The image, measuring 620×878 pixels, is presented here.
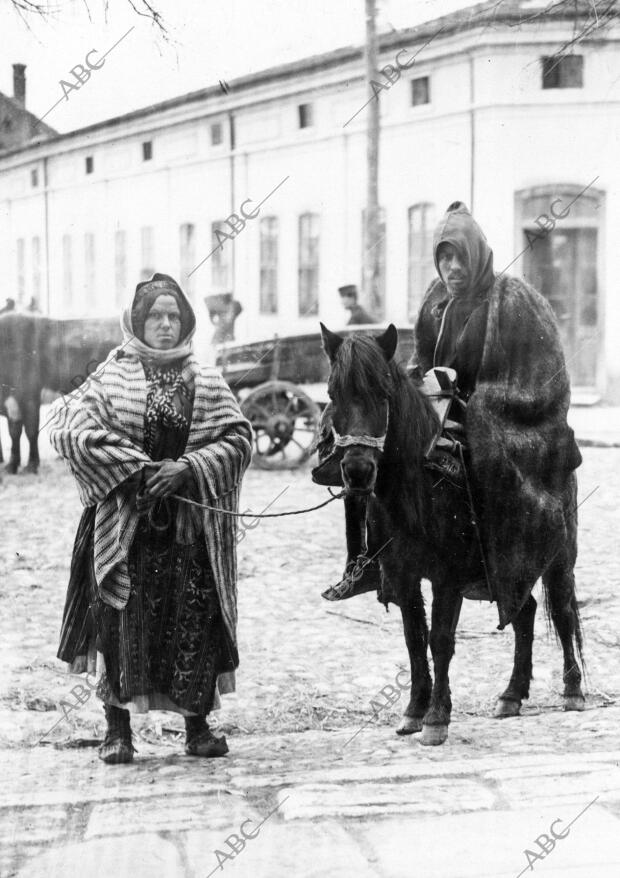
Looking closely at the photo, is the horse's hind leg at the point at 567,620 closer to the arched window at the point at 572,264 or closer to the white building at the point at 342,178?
the white building at the point at 342,178

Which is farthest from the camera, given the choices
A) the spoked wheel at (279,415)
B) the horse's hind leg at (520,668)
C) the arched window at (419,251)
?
the spoked wheel at (279,415)

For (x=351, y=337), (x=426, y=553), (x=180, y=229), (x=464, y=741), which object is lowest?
(x=464, y=741)

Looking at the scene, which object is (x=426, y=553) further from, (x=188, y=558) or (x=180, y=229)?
(x=180, y=229)

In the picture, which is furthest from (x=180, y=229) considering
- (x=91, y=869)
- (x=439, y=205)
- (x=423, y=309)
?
(x=91, y=869)

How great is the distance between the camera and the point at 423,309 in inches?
Result: 209

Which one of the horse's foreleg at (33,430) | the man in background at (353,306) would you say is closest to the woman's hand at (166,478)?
the man in background at (353,306)

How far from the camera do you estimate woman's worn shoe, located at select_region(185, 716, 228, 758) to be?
460 cm

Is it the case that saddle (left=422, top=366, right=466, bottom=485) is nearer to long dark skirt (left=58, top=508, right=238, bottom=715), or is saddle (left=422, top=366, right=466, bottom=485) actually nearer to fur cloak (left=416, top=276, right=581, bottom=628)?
fur cloak (left=416, top=276, right=581, bottom=628)

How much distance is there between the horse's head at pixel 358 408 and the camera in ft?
14.0

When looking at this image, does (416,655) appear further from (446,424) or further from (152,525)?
(152,525)

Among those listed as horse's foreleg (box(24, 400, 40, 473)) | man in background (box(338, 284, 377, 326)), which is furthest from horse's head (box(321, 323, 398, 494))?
horse's foreleg (box(24, 400, 40, 473))

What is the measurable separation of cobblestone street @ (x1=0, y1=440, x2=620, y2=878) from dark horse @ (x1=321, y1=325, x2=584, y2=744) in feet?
1.07

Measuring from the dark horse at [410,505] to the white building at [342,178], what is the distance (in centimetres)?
192

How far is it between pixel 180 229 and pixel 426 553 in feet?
10.3
